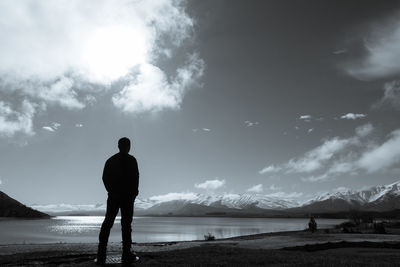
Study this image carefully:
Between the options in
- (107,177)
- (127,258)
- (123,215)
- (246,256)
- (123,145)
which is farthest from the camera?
(246,256)

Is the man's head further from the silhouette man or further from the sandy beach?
the sandy beach

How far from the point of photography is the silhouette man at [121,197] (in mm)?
8867

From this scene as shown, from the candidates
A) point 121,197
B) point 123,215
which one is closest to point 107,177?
point 121,197

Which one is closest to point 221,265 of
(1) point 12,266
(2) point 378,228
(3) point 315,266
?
(3) point 315,266

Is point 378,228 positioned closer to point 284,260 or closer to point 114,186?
point 284,260

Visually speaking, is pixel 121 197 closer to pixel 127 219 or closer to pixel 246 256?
pixel 127 219

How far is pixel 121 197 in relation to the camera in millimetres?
8906

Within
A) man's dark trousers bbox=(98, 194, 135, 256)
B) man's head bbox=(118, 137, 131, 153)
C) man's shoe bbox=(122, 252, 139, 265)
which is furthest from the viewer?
man's head bbox=(118, 137, 131, 153)

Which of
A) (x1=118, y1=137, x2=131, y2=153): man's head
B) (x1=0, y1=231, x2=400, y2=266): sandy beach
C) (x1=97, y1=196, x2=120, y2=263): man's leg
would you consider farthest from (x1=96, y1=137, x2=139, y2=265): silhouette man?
(x1=0, y1=231, x2=400, y2=266): sandy beach

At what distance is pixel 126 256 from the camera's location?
879cm

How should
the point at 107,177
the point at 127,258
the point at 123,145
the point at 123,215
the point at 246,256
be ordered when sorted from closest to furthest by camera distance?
1. the point at 127,258
2. the point at 123,215
3. the point at 107,177
4. the point at 123,145
5. the point at 246,256

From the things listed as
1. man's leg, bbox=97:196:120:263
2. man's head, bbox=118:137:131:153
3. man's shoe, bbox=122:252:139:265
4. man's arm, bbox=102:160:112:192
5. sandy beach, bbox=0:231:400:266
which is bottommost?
sandy beach, bbox=0:231:400:266

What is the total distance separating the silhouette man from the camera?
29.1ft

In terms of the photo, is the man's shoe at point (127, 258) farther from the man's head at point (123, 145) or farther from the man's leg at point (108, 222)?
the man's head at point (123, 145)
